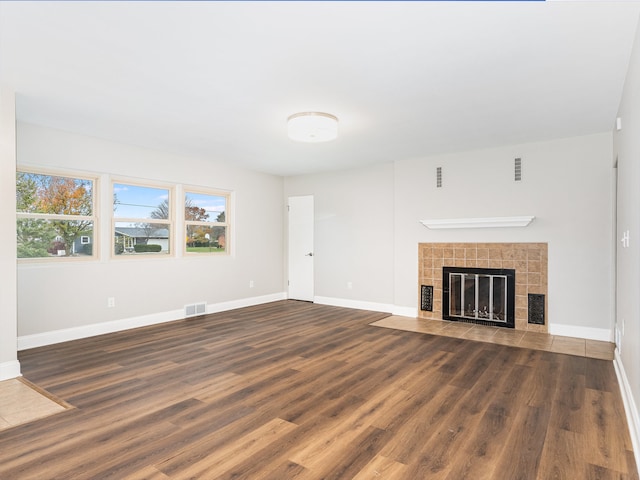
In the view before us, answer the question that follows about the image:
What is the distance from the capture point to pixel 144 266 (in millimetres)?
5145

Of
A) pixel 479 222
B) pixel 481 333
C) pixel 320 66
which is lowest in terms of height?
pixel 481 333

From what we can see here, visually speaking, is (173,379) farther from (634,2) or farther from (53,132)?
(634,2)

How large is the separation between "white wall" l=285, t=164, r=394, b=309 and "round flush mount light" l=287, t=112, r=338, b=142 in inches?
103

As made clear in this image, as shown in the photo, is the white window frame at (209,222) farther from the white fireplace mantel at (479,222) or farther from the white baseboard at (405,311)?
the white fireplace mantel at (479,222)

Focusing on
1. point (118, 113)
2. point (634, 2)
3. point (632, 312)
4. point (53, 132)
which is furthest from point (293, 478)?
point (53, 132)

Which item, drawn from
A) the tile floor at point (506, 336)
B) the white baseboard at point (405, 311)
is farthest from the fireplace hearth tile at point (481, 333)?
the white baseboard at point (405, 311)

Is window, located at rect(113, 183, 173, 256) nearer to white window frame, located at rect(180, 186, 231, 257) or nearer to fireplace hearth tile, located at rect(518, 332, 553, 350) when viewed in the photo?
white window frame, located at rect(180, 186, 231, 257)

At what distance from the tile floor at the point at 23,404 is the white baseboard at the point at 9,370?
0.06m

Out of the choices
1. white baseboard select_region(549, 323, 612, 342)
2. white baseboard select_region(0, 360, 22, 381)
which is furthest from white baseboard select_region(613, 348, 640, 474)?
white baseboard select_region(0, 360, 22, 381)

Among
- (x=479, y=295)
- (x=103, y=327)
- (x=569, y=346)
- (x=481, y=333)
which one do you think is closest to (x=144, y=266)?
(x=103, y=327)

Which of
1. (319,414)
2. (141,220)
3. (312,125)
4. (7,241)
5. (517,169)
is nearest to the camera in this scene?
(319,414)

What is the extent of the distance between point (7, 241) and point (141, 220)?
6.83ft

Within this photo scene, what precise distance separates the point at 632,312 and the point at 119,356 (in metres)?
4.39

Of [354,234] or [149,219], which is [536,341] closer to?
[354,234]
